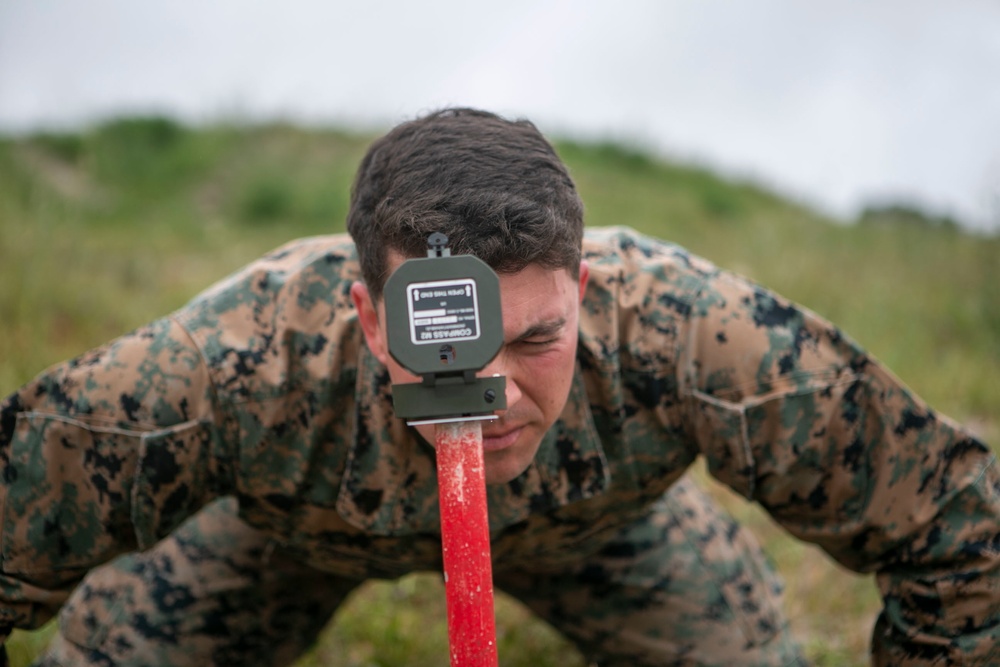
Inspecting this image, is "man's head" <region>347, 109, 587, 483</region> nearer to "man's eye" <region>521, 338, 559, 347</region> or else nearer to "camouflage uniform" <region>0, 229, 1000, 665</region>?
"man's eye" <region>521, 338, 559, 347</region>

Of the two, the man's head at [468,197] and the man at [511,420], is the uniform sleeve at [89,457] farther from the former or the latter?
the man's head at [468,197]

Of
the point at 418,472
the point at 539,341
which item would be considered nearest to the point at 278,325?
the point at 418,472

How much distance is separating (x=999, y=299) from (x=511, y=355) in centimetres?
548

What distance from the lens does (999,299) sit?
6.89 metres

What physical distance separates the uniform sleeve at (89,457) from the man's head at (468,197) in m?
0.61

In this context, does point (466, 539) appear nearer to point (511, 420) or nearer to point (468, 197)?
point (511, 420)

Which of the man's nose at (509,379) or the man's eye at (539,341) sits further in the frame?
the man's eye at (539,341)

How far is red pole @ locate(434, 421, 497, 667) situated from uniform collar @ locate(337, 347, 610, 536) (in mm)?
995

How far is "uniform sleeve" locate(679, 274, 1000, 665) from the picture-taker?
9.11 ft

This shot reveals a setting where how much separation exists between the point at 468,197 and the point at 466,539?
2.92ft

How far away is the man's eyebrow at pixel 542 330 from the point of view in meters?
2.42

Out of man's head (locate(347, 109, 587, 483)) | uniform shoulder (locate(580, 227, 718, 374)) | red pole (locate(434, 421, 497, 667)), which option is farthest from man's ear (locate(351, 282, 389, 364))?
red pole (locate(434, 421, 497, 667))

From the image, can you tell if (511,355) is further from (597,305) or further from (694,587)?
(694,587)

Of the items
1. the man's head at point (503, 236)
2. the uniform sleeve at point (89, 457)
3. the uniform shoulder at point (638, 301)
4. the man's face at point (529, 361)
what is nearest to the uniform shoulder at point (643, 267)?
the uniform shoulder at point (638, 301)
